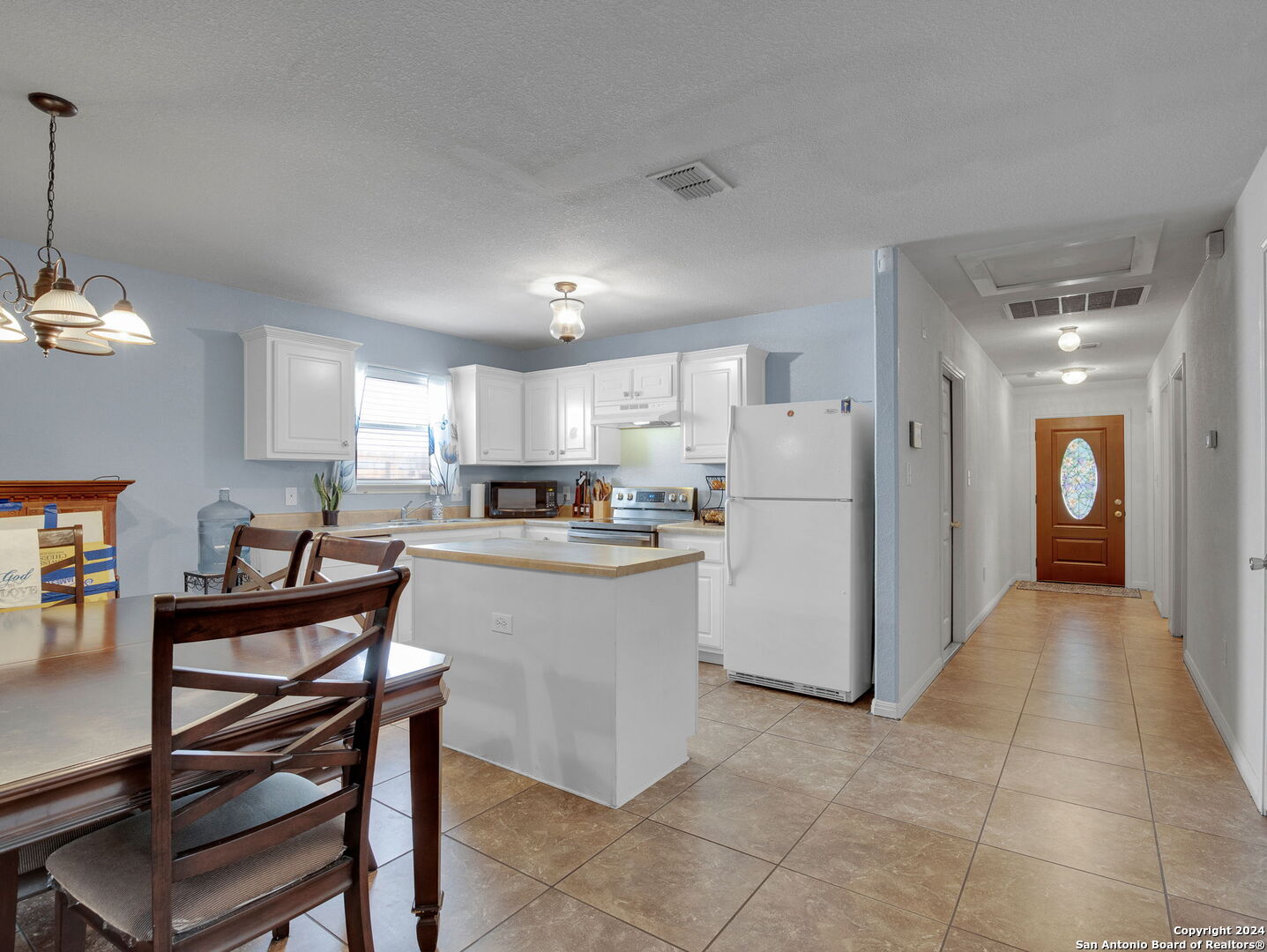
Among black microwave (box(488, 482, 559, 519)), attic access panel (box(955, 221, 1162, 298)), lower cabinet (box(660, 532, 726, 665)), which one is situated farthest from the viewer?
black microwave (box(488, 482, 559, 519))

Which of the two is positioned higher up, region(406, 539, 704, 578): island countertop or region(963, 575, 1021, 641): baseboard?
region(406, 539, 704, 578): island countertop

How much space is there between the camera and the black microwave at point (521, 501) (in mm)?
5785

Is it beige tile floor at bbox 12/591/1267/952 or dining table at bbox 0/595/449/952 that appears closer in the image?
dining table at bbox 0/595/449/952

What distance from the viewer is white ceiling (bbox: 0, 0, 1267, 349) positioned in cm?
182

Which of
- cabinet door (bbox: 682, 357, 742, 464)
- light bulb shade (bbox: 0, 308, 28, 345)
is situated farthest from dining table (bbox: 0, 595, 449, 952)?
cabinet door (bbox: 682, 357, 742, 464)

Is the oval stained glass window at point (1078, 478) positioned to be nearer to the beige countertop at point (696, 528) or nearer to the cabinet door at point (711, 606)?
the beige countertop at point (696, 528)

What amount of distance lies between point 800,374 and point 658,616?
9.04 feet

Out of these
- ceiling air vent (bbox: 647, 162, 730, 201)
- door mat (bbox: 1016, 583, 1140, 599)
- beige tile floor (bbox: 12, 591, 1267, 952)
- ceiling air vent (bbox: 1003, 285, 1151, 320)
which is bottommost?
door mat (bbox: 1016, 583, 1140, 599)

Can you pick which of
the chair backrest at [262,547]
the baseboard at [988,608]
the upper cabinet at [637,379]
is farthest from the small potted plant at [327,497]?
the baseboard at [988,608]

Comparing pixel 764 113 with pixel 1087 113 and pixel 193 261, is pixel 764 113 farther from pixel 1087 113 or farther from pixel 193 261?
pixel 193 261

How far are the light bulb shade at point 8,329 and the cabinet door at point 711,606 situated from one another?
3.52 metres

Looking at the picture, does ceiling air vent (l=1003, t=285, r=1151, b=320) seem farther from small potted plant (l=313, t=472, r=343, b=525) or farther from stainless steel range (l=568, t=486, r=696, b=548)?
→ small potted plant (l=313, t=472, r=343, b=525)

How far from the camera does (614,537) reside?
483 cm

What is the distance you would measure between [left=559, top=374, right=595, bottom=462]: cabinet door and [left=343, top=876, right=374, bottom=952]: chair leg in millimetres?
4277
